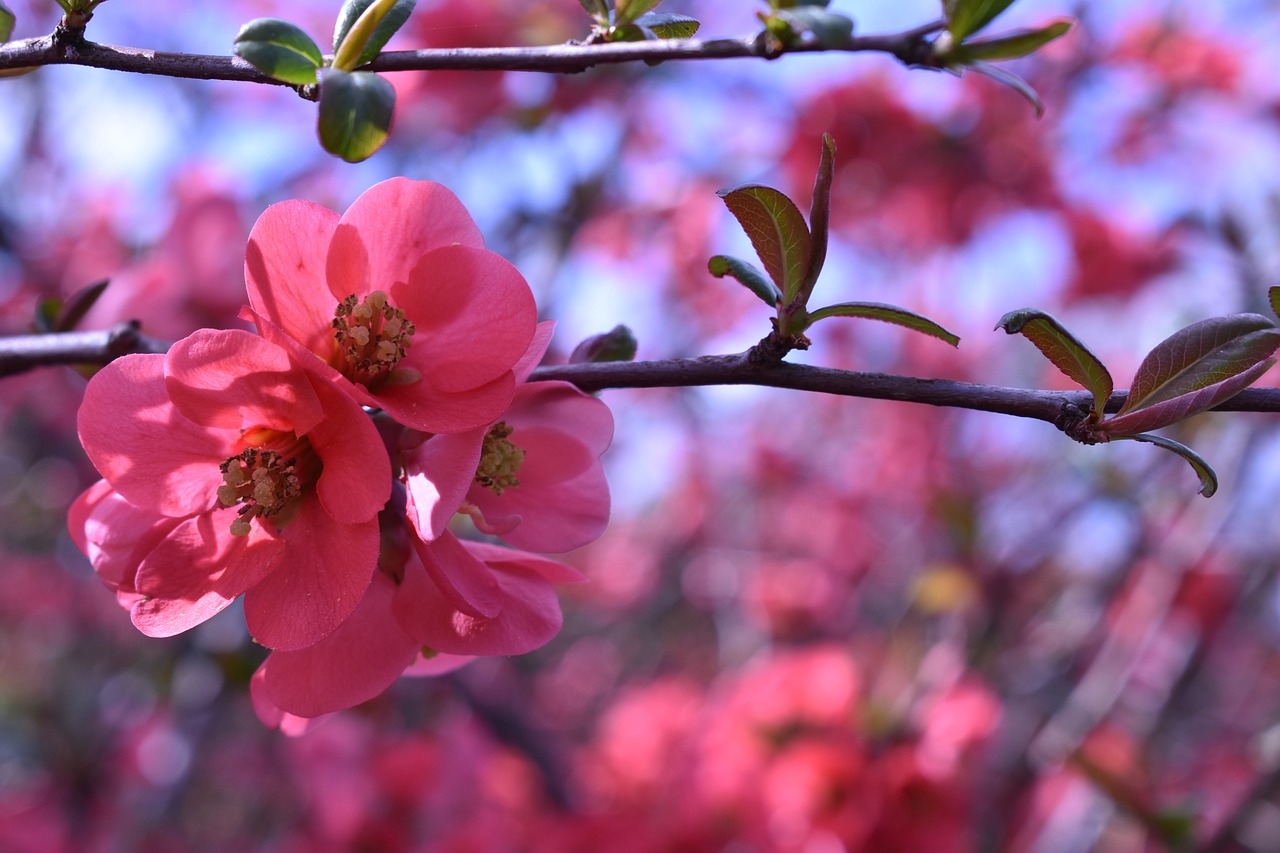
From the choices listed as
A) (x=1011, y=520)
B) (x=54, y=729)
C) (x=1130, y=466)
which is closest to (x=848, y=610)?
(x=1011, y=520)

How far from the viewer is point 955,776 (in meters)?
2.02

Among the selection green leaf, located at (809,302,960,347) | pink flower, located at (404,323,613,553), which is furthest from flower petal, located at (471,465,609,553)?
green leaf, located at (809,302,960,347)

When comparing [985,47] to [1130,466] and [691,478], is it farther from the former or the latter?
[691,478]

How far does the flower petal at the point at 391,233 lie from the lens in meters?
0.58

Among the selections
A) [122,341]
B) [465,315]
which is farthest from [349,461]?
[122,341]

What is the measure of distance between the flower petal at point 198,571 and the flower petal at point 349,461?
0.06 meters

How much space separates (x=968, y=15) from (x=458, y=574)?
0.49m

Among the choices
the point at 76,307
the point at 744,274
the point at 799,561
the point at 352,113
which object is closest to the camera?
the point at 352,113

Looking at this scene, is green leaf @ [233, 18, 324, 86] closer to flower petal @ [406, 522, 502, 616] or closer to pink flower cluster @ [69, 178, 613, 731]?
pink flower cluster @ [69, 178, 613, 731]

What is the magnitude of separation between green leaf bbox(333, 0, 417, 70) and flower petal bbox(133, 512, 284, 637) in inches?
12.1

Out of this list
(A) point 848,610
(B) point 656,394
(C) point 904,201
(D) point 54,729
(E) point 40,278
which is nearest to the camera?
(E) point 40,278

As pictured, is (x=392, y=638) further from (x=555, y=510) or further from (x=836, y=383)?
(x=836, y=383)

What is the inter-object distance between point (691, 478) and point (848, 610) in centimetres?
115

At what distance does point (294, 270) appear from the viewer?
1.88ft
